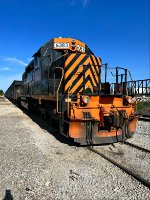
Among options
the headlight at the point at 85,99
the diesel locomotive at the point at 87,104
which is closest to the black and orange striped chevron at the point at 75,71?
the diesel locomotive at the point at 87,104

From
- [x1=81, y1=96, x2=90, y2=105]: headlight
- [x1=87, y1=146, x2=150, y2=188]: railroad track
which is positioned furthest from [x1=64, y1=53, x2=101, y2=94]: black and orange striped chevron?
[x1=87, y1=146, x2=150, y2=188]: railroad track

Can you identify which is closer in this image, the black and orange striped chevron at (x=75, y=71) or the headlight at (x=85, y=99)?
the headlight at (x=85, y=99)

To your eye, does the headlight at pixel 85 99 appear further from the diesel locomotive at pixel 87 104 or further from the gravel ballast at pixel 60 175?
the gravel ballast at pixel 60 175

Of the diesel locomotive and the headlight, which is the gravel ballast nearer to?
the diesel locomotive

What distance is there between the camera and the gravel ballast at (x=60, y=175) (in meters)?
3.81

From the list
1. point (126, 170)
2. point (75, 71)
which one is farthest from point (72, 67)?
point (126, 170)

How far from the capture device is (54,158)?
565 centimetres

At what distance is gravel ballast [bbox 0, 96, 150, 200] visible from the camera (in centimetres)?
381

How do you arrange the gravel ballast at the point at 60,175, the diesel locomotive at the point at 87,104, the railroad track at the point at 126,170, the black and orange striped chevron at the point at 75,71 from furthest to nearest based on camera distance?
the black and orange striped chevron at the point at 75,71 → the diesel locomotive at the point at 87,104 → the railroad track at the point at 126,170 → the gravel ballast at the point at 60,175

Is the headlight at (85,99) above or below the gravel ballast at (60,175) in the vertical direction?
above

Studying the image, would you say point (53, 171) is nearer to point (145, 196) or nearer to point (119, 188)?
point (119, 188)

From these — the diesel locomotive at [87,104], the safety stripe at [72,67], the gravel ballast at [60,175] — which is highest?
the safety stripe at [72,67]

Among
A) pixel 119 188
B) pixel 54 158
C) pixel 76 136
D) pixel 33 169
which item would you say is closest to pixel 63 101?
pixel 76 136

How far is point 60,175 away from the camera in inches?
181
